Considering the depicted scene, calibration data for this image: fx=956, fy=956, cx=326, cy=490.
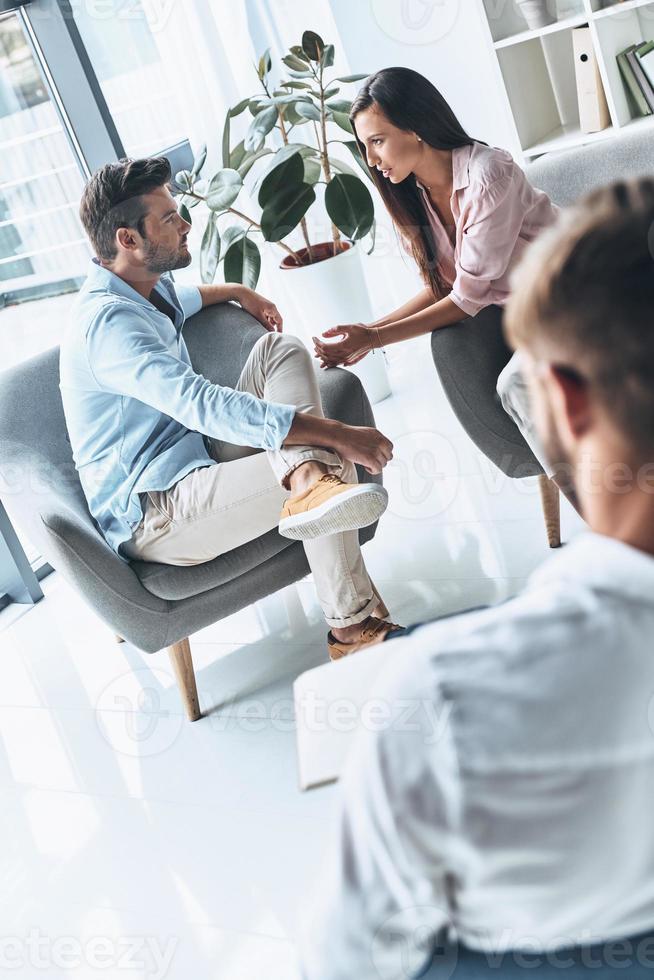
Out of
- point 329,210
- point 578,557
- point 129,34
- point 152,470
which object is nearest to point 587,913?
point 578,557

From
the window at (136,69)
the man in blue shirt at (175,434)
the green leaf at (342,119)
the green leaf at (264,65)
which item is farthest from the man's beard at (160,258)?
the window at (136,69)

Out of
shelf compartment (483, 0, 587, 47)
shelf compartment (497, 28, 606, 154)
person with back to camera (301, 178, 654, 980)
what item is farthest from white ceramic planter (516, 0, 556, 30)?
person with back to camera (301, 178, 654, 980)

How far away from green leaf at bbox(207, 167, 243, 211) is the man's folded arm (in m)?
1.06

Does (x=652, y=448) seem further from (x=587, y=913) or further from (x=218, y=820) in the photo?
(x=218, y=820)

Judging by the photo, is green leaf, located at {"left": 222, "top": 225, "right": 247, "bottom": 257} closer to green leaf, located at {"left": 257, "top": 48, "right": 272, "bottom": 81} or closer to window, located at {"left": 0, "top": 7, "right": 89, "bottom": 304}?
green leaf, located at {"left": 257, "top": 48, "right": 272, "bottom": 81}

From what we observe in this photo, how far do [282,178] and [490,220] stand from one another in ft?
3.57

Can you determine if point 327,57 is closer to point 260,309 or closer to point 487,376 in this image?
point 260,309

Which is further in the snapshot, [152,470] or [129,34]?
[129,34]

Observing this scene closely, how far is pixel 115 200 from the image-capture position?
2.21 metres

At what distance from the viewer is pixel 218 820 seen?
1928mm

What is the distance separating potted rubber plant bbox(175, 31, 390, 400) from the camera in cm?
311

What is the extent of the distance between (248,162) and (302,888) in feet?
7.98

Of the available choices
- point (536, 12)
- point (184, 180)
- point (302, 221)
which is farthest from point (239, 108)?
point (536, 12)

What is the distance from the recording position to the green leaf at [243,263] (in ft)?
10.8
